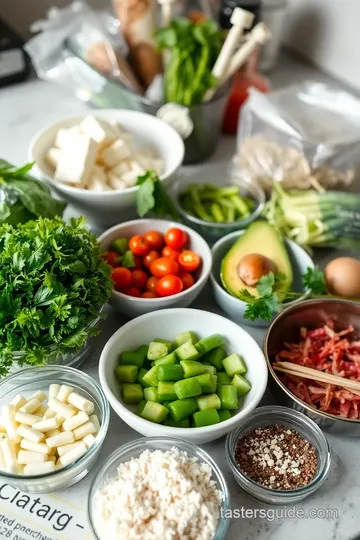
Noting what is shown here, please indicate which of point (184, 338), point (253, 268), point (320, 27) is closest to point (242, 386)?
point (184, 338)

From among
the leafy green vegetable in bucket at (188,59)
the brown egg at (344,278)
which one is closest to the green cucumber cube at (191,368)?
the brown egg at (344,278)

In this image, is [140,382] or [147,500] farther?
[140,382]

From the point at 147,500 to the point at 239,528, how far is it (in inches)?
6.0

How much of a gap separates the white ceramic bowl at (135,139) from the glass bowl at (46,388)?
40 centimetres

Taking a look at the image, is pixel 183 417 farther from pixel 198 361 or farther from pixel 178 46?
pixel 178 46

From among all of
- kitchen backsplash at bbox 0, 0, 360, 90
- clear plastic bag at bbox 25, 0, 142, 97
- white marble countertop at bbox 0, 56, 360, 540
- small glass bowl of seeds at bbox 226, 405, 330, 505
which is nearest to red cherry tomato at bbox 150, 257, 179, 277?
white marble countertop at bbox 0, 56, 360, 540

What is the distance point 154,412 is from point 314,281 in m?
0.41

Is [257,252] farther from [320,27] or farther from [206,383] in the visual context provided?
[320,27]

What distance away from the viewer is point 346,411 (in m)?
0.96

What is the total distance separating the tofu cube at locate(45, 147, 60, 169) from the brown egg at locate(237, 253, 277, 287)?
1.53ft

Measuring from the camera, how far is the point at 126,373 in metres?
0.97

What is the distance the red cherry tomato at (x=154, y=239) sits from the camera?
1.16 metres

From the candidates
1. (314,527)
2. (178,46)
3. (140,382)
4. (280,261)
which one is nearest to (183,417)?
(140,382)

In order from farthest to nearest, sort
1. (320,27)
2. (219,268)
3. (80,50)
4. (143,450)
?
1. (320,27)
2. (80,50)
3. (219,268)
4. (143,450)
